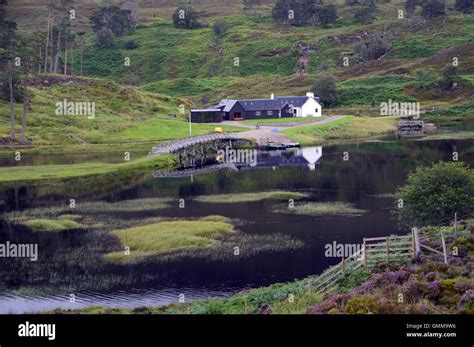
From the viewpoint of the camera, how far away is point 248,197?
68562 millimetres

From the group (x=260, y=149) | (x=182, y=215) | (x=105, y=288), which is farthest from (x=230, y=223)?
(x=260, y=149)

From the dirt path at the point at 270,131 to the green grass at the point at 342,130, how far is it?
1927 mm

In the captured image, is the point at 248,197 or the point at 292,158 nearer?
the point at 248,197

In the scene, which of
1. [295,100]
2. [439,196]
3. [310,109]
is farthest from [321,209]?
[295,100]

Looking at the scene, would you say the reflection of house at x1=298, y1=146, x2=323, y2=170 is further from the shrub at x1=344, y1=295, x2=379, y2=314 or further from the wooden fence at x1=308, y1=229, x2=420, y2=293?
the shrub at x1=344, y1=295, x2=379, y2=314

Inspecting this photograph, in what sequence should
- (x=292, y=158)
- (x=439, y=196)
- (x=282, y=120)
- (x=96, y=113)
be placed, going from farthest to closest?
(x=282, y=120) → (x=96, y=113) → (x=292, y=158) → (x=439, y=196)

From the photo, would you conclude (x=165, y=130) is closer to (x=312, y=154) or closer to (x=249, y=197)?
(x=312, y=154)

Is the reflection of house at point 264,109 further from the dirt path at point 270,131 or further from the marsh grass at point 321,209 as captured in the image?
the marsh grass at point 321,209

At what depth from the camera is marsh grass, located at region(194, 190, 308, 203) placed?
67.4 meters

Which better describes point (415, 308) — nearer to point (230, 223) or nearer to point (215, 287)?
point (215, 287)

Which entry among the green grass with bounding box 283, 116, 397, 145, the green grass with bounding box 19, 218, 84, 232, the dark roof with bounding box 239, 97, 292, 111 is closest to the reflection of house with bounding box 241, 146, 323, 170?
the green grass with bounding box 283, 116, 397, 145

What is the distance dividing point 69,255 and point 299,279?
1754 cm

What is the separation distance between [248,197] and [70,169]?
28.0 m

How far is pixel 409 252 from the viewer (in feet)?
111
